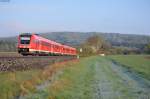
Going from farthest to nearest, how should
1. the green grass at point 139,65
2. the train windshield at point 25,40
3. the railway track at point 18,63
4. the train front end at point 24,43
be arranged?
the train windshield at point 25,40 → the train front end at point 24,43 → the green grass at point 139,65 → the railway track at point 18,63

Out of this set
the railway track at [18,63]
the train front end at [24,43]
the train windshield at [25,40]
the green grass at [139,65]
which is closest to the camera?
the railway track at [18,63]

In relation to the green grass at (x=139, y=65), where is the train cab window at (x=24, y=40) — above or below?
above

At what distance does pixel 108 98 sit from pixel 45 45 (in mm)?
38231

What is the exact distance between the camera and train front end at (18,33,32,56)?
4825 cm

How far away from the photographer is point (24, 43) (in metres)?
48.9

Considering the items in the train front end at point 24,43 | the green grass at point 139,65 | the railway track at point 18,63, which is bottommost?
the green grass at point 139,65

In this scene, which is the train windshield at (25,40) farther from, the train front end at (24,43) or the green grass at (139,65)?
the green grass at (139,65)

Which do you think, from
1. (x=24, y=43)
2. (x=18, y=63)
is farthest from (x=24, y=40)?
(x=18, y=63)

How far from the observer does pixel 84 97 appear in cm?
1805

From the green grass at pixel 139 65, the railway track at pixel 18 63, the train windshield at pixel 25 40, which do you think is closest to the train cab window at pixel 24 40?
the train windshield at pixel 25 40

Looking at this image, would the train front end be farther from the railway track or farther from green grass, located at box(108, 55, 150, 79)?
green grass, located at box(108, 55, 150, 79)

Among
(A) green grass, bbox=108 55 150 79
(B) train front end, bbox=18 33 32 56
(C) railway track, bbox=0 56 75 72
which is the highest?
(B) train front end, bbox=18 33 32 56

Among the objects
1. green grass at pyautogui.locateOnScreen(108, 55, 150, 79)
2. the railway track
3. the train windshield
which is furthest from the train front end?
green grass at pyautogui.locateOnScreen(108, 55, 150, 79)

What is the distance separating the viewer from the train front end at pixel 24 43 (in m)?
48.2
